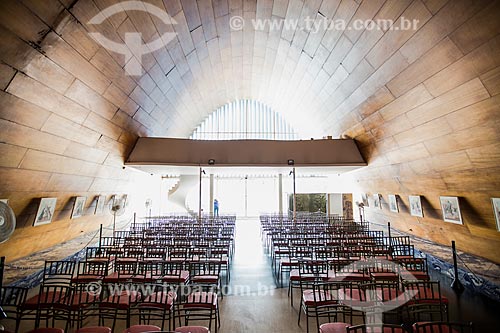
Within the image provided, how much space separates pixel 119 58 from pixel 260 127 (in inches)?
542

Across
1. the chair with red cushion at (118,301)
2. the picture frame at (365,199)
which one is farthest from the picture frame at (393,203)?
the chair with red cushion at (118,301)

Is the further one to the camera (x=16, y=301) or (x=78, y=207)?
(x=78, y=207)

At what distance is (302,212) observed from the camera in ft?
52.6

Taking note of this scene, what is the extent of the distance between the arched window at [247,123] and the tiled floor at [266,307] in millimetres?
12210

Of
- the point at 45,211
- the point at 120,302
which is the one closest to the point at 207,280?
the point at 120,302

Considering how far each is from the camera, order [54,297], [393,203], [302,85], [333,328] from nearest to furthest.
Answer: [333,328] → [54,297] → [393,203] → [302,85]

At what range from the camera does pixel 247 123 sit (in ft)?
60.5

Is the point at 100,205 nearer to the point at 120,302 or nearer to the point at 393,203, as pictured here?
the point at 120,302

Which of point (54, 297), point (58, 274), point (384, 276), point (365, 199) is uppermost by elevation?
point (365, 199)

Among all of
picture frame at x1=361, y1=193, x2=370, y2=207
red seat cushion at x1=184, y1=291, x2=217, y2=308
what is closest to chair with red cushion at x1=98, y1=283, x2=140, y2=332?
red seat cushion at x1=184, y1=291, x2=217, y2=308

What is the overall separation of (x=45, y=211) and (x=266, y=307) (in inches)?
215

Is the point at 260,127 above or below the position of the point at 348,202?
above

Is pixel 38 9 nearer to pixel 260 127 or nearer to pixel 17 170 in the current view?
pixel 17 170

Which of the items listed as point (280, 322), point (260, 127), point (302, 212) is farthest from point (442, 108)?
point (260, 127)
